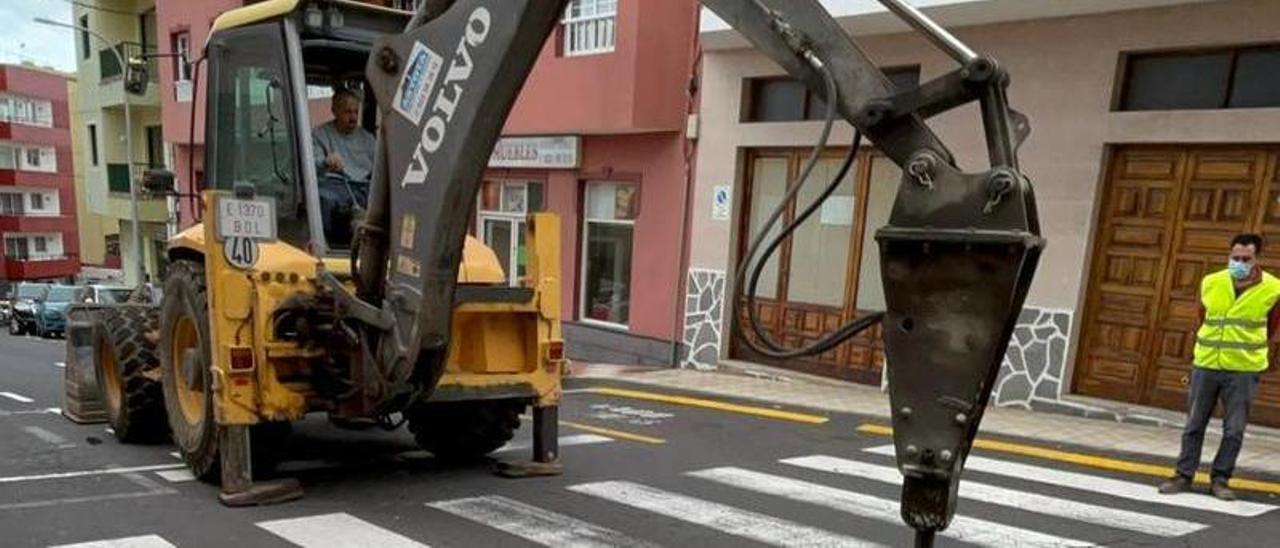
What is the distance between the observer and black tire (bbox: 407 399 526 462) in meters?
6.61

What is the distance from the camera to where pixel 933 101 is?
9.16 ft

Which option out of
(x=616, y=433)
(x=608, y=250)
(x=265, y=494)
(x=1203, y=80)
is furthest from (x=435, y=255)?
(x=608, y=250)

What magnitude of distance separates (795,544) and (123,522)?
379cm

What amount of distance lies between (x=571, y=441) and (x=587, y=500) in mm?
2032

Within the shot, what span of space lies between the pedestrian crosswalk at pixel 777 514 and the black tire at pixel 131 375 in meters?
2.53

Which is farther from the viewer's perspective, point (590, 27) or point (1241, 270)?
point (590, 27)

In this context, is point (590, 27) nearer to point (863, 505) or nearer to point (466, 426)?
point (466, 426)

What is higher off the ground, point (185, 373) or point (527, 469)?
point (185, 373)

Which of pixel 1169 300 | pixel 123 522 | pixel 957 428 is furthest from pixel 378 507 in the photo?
pixel 1169 300

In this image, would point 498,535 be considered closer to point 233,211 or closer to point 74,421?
point 233,211

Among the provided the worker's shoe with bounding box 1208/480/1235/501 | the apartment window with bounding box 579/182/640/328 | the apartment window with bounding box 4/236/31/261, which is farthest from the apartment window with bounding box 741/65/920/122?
the apartment window with bounding box 4/236/31/261

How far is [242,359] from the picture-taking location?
530 centimetres

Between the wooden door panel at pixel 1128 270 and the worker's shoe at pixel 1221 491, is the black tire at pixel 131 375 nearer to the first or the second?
the worker's shoe at pixel 1221 491

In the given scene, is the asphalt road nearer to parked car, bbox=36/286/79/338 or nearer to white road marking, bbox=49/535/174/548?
white road marking, bbox=49/535/174/548
